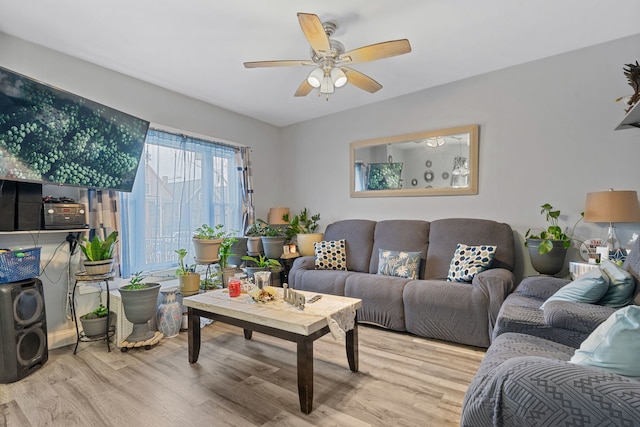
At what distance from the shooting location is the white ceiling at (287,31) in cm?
221

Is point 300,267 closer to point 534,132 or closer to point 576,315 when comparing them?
point 576,315

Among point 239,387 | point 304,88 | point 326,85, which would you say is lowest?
point 239,387

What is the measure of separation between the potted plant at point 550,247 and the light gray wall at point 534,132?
17 cm

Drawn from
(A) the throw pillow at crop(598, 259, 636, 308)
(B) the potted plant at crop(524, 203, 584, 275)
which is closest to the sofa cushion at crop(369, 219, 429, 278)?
(B) the potted plant at crop(524, 203, 584, 275)

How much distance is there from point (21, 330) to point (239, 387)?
1607mm

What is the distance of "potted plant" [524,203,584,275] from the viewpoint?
8.96 feet

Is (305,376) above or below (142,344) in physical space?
above

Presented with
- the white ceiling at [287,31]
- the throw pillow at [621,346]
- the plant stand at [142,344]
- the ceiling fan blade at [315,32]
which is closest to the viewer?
the throw pillow at [621,346]

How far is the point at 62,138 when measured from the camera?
2.43 meters

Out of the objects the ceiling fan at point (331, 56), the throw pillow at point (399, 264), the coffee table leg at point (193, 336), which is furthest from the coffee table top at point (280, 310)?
the ceiling fan at point (331, 56)

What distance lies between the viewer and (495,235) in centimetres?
317

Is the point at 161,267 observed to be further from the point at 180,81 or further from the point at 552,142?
the point at 552,142

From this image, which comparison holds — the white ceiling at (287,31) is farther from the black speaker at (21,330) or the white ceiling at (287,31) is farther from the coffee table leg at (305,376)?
the coffee table leg at (305,376)

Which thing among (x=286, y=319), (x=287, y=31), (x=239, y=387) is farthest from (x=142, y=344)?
(x=287, y=31)
